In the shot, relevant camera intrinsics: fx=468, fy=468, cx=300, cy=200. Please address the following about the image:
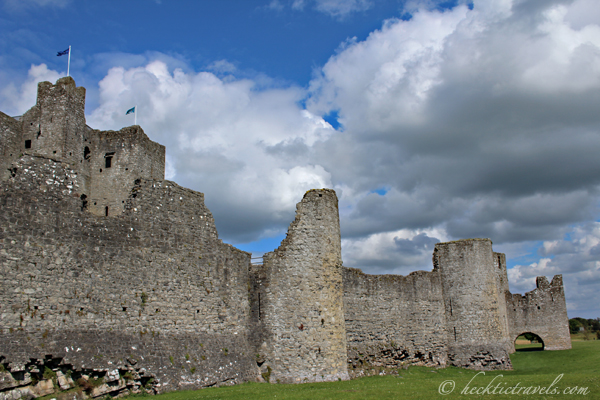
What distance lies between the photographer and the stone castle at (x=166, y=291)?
13.0 meters

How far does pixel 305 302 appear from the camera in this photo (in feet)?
65.7

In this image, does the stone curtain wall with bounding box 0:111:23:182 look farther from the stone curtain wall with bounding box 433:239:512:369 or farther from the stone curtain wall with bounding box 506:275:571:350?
the stone curtain wall with bounding box 506:275:571:350

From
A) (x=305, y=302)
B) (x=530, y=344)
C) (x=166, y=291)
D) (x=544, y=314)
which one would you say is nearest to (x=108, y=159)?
(x=166, y=291)

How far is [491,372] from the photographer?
2820cm

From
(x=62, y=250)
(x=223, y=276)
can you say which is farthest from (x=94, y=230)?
(x=223, y=276)

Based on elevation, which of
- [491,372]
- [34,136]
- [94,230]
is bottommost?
[491,372]

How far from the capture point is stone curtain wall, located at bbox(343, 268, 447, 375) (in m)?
25.0

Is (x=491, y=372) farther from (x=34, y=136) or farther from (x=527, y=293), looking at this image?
(x=34, y=136)

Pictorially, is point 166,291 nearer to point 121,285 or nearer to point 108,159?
point 121,285

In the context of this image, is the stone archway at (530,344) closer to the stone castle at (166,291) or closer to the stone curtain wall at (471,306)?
the stone castle at (166,291)

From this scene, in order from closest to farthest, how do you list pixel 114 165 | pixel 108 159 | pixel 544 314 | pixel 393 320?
1. pixel 393 320
2. pixel 114 165
3. pixel 108 159
4. pixel 544 314

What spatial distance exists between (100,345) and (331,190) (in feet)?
39.2

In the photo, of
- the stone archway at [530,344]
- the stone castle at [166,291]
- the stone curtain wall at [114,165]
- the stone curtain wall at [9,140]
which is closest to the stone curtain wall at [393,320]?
the stone castle at [166,291]

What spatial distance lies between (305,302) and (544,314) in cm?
2855
